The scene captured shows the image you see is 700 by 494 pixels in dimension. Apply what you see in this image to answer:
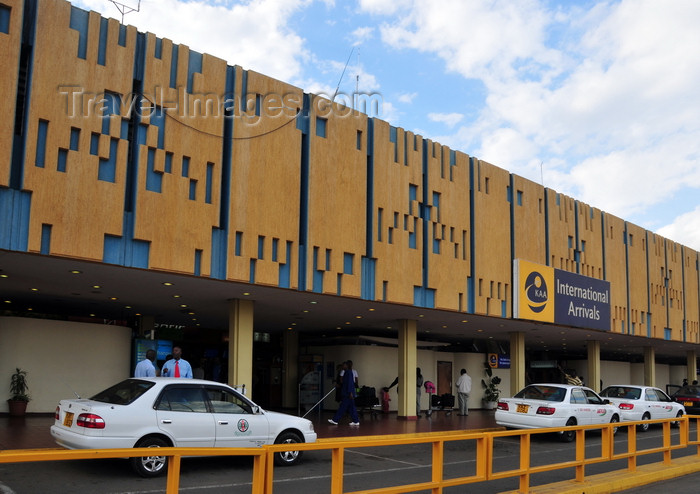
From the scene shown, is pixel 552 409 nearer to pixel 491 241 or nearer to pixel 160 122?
pixel 491 241

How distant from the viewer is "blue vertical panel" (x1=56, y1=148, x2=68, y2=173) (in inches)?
498

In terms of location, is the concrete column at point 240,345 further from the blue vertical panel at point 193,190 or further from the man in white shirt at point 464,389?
the man in white shirt at point 464,389

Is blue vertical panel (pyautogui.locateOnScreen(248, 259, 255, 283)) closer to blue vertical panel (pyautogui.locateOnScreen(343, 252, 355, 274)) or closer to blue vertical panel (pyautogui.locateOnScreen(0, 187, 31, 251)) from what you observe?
blue vertical panel (pyautogui.locateOnScreen(343, 252, 355, 274))

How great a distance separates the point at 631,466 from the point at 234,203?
32.2ft

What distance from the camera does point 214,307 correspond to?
20672 mm

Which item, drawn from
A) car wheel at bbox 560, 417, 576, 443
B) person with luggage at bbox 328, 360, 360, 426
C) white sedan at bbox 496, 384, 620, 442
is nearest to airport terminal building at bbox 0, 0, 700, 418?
person with luggage at bbox 328, 360, 360, 426

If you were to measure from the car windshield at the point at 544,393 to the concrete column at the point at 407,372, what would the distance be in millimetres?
4947

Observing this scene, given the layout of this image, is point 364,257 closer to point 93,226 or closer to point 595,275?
A: point 93,226

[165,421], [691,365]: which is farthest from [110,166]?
[691,365]

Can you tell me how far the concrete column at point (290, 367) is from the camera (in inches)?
1094

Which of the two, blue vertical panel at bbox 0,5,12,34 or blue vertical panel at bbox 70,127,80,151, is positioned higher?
blue vertical panel at bbox 0,5,12,34

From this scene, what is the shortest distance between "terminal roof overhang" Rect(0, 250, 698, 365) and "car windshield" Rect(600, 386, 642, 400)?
3.53m

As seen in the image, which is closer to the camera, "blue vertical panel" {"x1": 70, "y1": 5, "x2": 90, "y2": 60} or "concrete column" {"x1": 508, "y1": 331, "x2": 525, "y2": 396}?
"blue vertical panel" {"x1": 70, "y1": 5, "x2": 90, "y2": 60}

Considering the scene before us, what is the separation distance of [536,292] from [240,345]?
38.9ft
